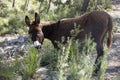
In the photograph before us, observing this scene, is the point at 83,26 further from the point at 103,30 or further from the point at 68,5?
the point at 68,5

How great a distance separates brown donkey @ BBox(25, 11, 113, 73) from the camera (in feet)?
25.6

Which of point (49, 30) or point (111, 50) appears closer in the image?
point (49, 30)

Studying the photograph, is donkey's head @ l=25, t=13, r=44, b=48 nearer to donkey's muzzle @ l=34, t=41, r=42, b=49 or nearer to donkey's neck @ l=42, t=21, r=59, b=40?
donkey's muzzle @ l=34, t=41, r=42, b=49

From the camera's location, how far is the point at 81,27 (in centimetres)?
810

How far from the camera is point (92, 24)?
7.92m

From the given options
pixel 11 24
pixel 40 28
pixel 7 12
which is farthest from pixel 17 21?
pixel 40 28

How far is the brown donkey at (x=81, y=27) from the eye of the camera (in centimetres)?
780

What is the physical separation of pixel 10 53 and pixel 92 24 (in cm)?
287

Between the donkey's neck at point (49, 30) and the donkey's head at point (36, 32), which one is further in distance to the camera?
the donkey's neck at point (49, 30)

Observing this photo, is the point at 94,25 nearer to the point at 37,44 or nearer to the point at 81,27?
the point at 81,27

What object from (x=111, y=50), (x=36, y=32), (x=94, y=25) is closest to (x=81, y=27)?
(x=94, y=25)

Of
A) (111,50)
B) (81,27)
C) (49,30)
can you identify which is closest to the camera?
(81,27)

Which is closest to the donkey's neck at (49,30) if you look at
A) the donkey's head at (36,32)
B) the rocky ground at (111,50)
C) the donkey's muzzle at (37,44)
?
the donkey's head at (36,32)

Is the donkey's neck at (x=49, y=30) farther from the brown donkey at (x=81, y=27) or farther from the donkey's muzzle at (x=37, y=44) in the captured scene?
the donkey's muzzle at (x=37, y=44)
